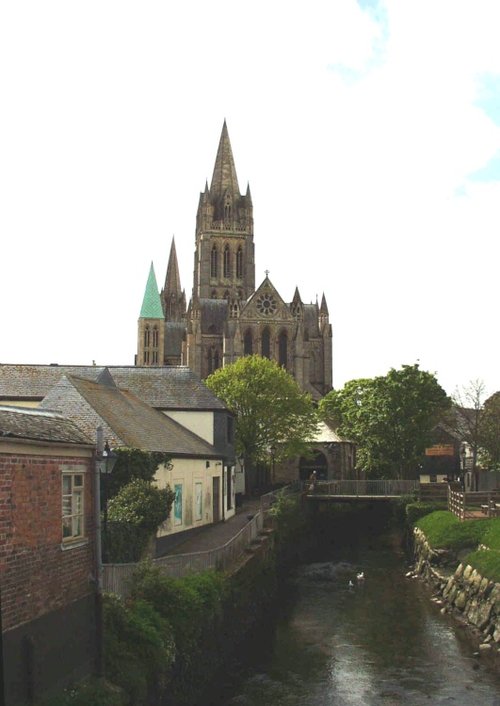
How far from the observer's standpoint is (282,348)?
96312mm

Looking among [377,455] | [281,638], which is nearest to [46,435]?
[281,638]

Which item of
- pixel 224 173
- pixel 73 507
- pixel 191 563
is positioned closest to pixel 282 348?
pixel 224 173

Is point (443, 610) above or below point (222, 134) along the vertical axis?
below

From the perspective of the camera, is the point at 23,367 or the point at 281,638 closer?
the point at 281,638

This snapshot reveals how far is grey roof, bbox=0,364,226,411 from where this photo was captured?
38375 mm

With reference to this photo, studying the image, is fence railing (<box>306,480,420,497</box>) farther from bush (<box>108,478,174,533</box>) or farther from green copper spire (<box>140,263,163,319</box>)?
green copper spire (<box>140,263,163,319</box>)

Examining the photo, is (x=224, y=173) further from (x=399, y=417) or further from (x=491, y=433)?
(x=491, y=433)

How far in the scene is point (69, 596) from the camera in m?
13.1

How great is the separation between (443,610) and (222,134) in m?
106

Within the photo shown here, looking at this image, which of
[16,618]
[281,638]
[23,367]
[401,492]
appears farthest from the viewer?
[401,492]

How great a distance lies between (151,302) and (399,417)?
64165 millimetres

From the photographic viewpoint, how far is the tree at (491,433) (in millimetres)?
51531

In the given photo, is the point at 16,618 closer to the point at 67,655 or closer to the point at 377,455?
the point at 67,655

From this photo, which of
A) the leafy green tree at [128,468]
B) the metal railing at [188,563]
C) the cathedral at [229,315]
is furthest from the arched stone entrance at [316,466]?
the leafy green tree at [128,468]
